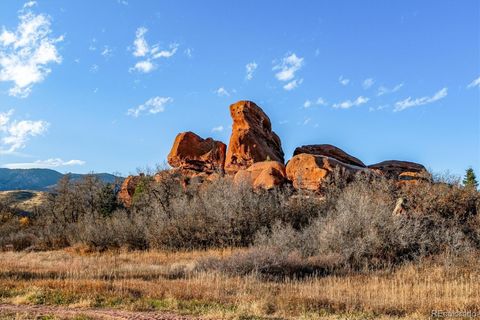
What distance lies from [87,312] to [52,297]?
7.23 feet

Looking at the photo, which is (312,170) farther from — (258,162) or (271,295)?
(271,295)

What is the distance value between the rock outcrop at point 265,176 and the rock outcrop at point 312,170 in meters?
0.92

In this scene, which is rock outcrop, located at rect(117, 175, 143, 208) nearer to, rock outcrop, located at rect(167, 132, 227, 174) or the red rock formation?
the red rock formation

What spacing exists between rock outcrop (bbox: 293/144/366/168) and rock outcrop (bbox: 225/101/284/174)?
3.96 m

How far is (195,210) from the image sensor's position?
Result: 95.0 feet

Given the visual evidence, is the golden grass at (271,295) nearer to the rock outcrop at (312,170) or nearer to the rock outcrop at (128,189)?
the rock outcrop at (312,170)

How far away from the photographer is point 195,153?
51.0 metres

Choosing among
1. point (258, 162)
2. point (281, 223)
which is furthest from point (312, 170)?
point (258, 162)

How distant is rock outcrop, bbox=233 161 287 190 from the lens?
3279 cm

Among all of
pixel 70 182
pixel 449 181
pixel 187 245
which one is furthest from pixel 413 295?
pixel 70 182

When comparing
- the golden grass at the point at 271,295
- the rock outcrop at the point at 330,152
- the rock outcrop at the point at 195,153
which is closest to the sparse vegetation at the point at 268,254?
the golden grass at the point at 271,295

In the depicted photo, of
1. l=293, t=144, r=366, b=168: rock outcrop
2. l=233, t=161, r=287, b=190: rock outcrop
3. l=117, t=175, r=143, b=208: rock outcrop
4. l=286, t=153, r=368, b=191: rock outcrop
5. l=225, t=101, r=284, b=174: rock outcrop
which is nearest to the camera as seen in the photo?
l=286, t=153, r=368, b=191: rock outcrop

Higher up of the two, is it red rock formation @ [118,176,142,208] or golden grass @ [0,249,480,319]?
red rock formation @ [118,176,142,208]

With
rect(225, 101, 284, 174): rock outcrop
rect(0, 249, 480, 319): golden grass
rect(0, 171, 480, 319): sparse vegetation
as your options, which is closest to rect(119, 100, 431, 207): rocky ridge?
rect(225, 101, 284, 174): rock outcrop
